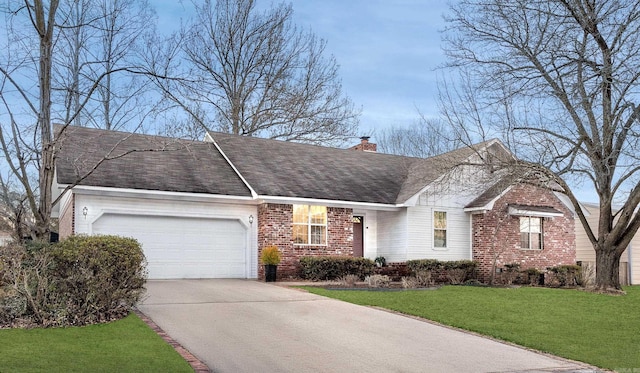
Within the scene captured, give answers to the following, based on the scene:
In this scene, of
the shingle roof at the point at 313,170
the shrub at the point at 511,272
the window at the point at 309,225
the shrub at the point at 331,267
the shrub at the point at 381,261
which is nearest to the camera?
the shrub at the point at 331,267

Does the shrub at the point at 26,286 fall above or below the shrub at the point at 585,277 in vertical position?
above

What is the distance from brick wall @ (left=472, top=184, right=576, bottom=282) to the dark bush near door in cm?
1565

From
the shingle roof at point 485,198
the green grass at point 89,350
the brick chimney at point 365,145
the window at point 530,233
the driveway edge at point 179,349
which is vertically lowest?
the driveway edge at point 179,349

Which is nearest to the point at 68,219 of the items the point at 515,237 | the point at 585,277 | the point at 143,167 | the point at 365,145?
the point at 143,167

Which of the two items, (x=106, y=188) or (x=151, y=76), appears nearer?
(x=151, y=76)

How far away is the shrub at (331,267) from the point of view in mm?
20297

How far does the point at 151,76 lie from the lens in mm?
12836

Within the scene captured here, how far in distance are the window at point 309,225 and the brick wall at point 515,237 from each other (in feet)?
21.3

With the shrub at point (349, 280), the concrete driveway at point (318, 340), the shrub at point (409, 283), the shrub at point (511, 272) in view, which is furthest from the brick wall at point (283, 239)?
the shrub at point (511, 272)

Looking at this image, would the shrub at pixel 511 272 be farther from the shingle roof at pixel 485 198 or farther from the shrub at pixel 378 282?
the shrub at pixel 378 282

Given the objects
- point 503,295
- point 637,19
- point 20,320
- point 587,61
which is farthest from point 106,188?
point 637,19

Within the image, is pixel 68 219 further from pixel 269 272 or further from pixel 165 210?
pixel 269 272

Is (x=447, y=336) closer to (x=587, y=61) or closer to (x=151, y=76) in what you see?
(x=151, y=76)

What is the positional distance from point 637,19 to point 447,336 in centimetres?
1173
